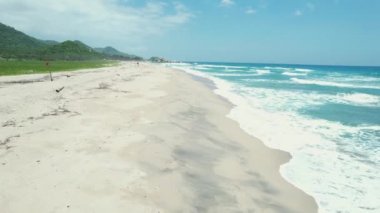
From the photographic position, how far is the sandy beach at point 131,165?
20.9 ft

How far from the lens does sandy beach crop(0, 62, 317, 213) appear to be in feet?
20.9

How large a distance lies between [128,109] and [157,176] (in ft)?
26.4

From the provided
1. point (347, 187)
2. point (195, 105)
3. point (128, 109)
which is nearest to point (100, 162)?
point (347, 187)

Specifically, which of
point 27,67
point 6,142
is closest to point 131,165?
point 6,142

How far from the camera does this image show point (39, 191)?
250 inches

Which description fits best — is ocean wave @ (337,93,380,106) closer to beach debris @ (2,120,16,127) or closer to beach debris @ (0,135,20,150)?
beach debris @ (2,120,16,127)

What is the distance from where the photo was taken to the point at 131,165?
813 centimetres

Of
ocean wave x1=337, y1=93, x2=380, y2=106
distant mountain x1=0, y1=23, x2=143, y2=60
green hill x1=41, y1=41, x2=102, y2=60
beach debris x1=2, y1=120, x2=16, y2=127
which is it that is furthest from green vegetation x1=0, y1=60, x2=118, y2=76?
green hill x1=41, y1=41, x2=102, y2=60

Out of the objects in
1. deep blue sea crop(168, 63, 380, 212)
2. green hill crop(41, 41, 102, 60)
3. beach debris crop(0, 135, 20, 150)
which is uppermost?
beach debris crop(0, 135, 20, 150)

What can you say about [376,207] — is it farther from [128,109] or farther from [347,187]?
[128,109]

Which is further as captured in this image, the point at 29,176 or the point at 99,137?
the point at 99,137

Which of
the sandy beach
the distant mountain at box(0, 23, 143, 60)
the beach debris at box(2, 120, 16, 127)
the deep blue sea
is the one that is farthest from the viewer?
the distant mountain at box(0, 23, 143, 60)

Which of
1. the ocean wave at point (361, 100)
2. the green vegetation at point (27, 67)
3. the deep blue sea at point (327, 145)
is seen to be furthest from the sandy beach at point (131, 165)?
the green vegetation at point (27, 67)

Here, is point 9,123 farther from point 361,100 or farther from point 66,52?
point 66,52
